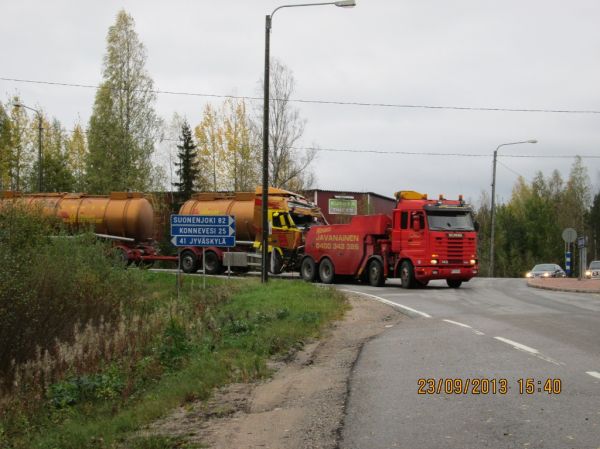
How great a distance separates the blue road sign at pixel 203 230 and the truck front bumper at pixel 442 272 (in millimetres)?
7347

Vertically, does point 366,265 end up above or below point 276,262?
above

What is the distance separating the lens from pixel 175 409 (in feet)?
24.6

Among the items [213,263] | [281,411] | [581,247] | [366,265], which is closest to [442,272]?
[366,265]

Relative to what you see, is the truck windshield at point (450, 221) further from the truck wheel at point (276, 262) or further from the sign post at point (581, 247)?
the truck wheel at point (276, 262)

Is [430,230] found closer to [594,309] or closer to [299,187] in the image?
[594,309]

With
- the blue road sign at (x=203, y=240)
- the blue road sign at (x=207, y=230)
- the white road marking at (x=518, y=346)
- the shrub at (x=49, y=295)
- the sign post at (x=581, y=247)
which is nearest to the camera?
the white road marking at (x=518, y=346)

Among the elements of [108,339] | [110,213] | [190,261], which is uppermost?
[110,213]

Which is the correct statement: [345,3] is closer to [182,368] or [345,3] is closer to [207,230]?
[207,230]

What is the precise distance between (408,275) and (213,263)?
1190 centimetres

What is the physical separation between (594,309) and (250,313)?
8.26 meters

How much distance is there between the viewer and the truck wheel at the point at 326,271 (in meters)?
26.6

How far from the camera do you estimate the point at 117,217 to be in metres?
32.5

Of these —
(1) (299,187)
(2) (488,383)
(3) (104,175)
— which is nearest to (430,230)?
(2) (488,383)

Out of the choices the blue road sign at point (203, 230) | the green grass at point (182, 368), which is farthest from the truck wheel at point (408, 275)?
the blue road sign at point (203, 230)
